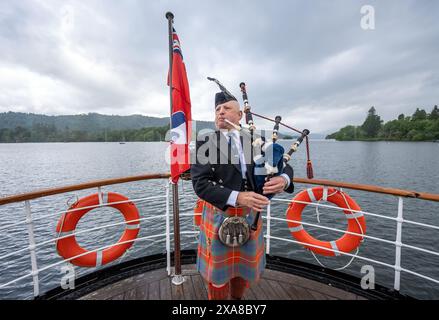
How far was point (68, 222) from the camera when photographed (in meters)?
2.57

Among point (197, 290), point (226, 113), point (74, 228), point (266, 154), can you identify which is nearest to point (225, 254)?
point (266, 154)

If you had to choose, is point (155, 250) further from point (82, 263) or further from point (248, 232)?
point (248, 232)

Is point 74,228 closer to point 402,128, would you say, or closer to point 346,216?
point 346,216

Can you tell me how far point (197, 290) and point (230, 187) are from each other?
4.88ft

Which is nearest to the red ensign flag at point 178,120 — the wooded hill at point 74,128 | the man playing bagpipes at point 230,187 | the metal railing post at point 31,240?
the man playing bagpipes at point 230,187

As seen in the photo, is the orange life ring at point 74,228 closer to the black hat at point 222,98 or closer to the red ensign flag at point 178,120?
the red ensign flag at point 178,120

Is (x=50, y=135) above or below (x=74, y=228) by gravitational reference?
above

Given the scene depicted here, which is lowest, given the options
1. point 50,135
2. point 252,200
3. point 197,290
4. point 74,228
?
point 197,290

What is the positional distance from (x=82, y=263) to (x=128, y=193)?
486 inches

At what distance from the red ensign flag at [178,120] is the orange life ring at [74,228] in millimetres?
878

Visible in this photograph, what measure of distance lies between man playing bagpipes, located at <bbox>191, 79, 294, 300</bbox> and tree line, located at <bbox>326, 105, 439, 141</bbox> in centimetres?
9625

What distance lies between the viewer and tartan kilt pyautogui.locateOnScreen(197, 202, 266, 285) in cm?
162

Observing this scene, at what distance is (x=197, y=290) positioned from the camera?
244 centimetres
